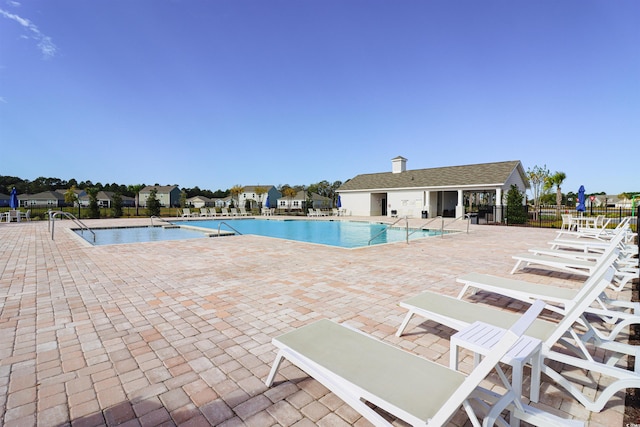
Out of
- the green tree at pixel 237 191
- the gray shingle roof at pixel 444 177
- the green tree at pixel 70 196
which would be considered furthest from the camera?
the green tree at pixel 70 196

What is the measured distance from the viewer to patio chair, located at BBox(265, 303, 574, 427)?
1438mm

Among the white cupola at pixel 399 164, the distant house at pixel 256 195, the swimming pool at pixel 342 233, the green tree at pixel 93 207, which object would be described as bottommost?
the swimming pool at pixel 342 233

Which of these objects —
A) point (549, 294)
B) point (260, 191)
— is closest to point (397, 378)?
point (549, 294)

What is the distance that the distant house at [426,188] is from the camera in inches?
958

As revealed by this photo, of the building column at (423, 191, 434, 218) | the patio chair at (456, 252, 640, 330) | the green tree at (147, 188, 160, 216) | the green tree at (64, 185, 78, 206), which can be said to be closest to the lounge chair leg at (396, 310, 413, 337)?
the patio chair at (456, 252, 640, 330)

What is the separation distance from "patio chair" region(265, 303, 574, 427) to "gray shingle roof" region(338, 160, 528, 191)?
24.9 meters

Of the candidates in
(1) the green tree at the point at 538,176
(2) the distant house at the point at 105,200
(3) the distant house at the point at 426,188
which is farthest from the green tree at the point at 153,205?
(2) the distant house at the point at 105,200

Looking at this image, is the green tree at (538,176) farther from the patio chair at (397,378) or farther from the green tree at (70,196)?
the green tree at (70,196)

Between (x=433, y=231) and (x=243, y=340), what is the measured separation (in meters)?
16.8

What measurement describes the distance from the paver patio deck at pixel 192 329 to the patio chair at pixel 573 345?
0.17 meters

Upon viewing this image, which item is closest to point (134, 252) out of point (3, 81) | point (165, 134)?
point (3, 81)

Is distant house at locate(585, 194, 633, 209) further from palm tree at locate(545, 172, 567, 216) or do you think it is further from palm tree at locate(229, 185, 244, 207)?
palm tree at locate(229, 185, 244, 207)

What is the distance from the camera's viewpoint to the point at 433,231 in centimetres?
1819

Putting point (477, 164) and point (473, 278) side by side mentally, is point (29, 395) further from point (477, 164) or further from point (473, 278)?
point (477, 164)
